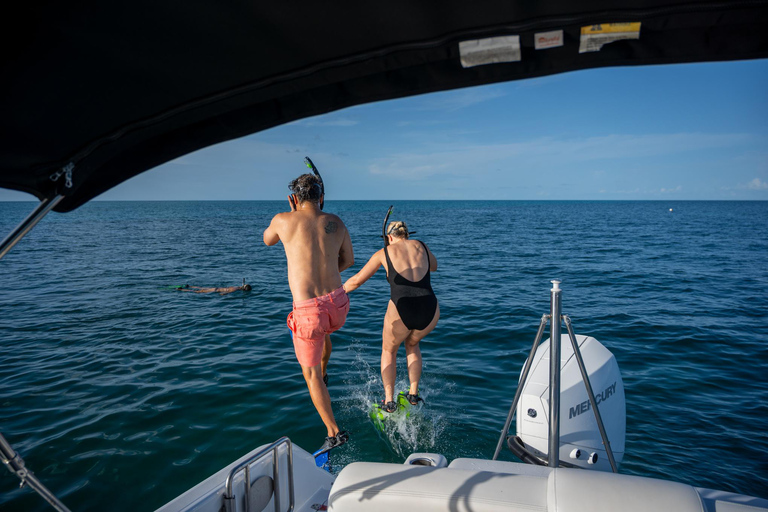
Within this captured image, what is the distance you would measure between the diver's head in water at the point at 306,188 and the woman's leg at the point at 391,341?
1.48m

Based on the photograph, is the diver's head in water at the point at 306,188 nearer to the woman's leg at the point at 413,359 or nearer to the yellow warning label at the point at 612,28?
the woman's leg at the point at 413,359

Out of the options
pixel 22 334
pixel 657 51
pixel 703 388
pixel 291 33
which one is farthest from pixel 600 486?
pixel 22 334

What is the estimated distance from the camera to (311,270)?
144 inches

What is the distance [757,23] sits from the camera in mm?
1308

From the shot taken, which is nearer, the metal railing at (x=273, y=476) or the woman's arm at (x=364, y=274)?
the metal railing at (x=273, y=476)

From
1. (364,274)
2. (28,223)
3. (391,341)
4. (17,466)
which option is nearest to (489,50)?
(28,223)

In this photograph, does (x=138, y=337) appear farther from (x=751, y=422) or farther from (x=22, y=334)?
(x=751, y=422)

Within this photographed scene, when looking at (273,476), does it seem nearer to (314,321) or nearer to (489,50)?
(314,321)

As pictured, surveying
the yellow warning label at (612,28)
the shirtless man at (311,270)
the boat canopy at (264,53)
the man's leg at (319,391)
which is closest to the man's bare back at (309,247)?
the shirtless man at (311,270)

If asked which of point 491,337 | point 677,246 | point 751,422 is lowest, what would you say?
point 751,422

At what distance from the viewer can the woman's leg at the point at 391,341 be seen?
4.75 metres

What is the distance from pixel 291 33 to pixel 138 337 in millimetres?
10500

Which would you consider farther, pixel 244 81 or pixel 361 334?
pixel 361 334

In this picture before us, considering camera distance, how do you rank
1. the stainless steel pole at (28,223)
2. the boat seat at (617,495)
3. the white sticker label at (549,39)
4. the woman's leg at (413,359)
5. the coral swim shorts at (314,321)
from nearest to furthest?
the white sticker label at (549,39) → the stainless steel pole at (28,223) → the boat seat at (617,495) → the coral swim shorts at (314,321) → the woman's leg at (413,359)
